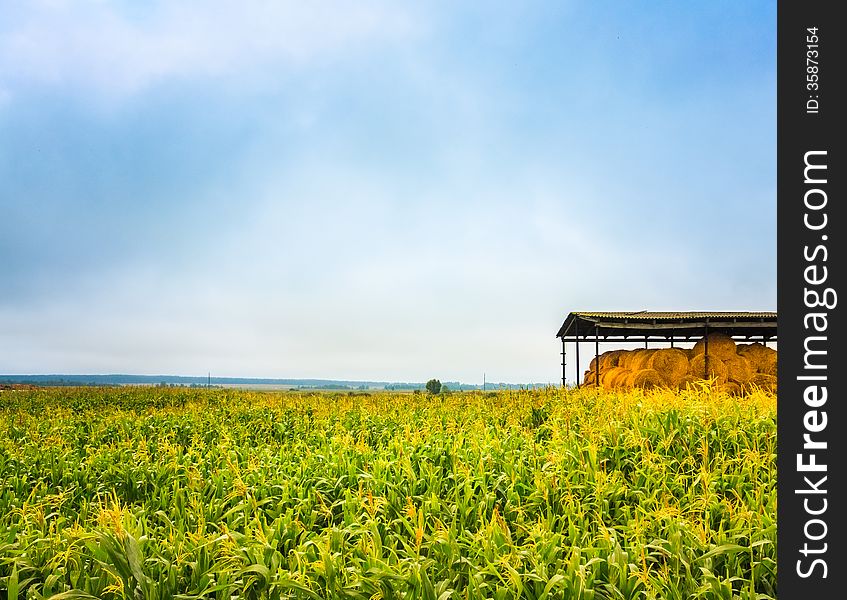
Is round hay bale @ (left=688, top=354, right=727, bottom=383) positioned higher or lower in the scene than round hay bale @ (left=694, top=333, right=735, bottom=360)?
lower

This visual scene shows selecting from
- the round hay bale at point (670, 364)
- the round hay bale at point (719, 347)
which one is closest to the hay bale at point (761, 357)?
the round hay bale at point (719, 347)

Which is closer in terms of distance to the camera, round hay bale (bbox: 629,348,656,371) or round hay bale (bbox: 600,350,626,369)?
round hay bale (bbox: 629,348,656,371)

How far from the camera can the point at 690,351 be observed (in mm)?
12930

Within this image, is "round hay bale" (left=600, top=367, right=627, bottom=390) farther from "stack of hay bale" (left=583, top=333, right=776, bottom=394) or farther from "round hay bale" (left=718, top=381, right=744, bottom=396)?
"round hay bale" (left=718, top=381, right=744, bottom=396)

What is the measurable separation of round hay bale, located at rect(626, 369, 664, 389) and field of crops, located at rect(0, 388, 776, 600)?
371 cm

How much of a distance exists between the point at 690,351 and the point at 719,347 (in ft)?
1.88

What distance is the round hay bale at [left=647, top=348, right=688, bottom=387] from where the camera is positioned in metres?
12.3

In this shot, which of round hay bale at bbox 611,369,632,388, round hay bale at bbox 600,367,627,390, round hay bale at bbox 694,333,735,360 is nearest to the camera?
round hay bale at bbox 694,333,735,360

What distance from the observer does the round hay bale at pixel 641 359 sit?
12.8 metres

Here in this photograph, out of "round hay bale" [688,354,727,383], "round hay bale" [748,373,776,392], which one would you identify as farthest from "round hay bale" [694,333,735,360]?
"round hay bale" [748,373,776,392]

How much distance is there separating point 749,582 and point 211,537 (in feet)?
10.3

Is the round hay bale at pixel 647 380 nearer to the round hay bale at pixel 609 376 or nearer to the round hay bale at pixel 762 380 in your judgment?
the round hay bale at pixel 609 376
